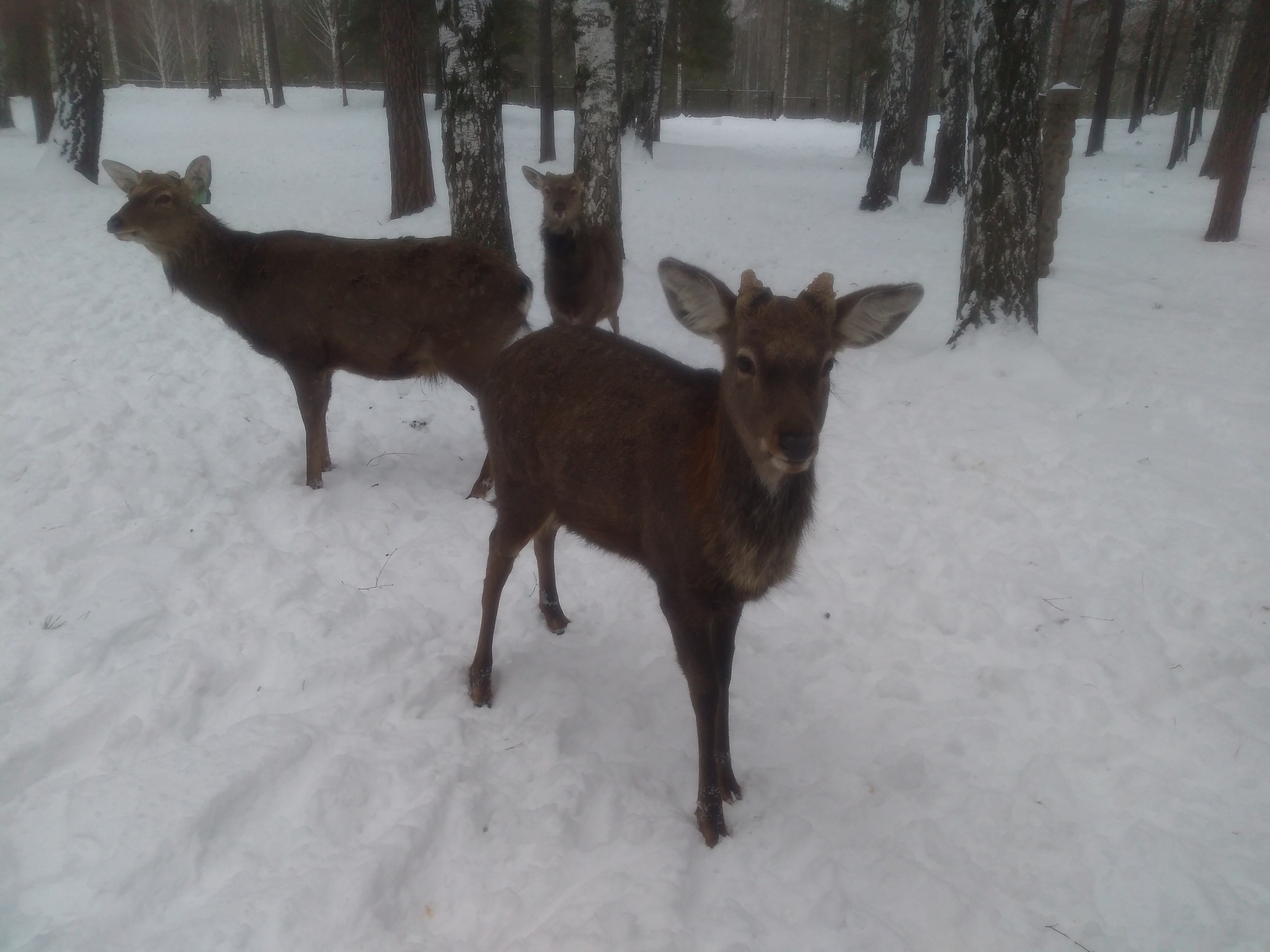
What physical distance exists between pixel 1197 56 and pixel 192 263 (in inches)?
998

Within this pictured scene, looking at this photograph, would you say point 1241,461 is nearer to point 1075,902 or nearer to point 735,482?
point 1075,902

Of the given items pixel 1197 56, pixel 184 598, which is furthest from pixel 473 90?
pixel 1197 56

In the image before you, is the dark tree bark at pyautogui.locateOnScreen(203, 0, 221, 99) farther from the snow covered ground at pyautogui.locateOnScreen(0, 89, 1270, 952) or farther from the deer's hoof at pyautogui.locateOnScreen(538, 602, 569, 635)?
the deer's hoof at pyautogui.locateOnScreen(538, 602, 569, 635)

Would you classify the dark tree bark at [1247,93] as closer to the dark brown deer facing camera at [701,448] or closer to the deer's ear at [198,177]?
the dark brown deer facing camera at [701,448]

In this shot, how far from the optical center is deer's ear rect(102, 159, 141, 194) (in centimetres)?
554

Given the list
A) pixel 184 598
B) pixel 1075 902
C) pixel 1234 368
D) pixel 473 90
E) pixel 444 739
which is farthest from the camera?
pixel 473 90

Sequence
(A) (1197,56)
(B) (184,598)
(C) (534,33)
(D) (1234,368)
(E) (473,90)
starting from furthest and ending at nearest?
1. (C) (534,33)
2. (A) (1197,56)
3. (E) (473,90)
4. (D) (1234,368)
5. (B) (184,598)

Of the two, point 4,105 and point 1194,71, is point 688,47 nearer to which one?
point 1194,71

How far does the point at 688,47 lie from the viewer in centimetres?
2941

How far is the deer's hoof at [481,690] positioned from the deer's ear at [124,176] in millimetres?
4461

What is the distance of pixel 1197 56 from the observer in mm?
20859

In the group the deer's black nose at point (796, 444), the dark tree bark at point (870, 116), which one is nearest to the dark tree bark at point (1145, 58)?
the dark tree bark at point (870, 116)

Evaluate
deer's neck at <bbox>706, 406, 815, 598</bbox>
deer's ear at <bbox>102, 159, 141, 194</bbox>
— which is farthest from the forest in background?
deer's neck at <bbox>706, 406, 815, 598</bbox>

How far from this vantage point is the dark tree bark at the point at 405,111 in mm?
11867
